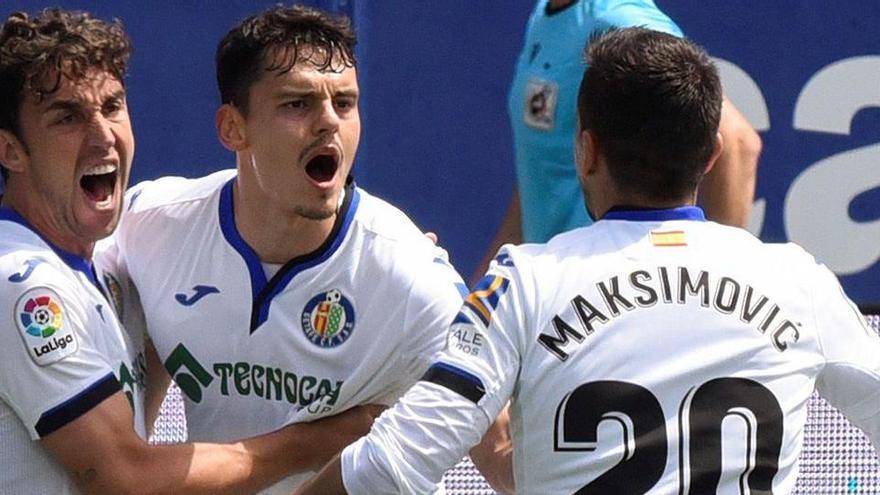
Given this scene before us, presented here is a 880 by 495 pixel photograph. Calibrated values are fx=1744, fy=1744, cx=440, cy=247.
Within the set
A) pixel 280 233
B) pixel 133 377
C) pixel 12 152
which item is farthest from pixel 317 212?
pixel 12 152

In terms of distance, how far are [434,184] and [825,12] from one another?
4.45 feet

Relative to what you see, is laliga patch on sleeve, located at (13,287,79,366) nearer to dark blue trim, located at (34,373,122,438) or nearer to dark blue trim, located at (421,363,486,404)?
dark blue trim, located at (34,373,122,438)

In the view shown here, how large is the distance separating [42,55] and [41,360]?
501 millimetres

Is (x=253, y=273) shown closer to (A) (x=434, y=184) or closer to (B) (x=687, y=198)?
(B) (x=687, y=198)

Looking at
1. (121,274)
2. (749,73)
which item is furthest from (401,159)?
(121,274)

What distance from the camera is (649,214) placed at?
2480 millimetres

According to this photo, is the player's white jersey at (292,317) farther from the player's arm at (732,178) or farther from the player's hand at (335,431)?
the player's arm at (732,178)

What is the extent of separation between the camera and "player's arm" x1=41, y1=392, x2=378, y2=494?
2703 mm

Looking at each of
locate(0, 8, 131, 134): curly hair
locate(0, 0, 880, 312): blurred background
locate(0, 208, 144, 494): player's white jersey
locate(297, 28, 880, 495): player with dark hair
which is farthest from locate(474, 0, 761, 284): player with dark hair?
locate(0, 0, 880, 312): blurred background

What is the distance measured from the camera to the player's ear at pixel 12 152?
286 cm

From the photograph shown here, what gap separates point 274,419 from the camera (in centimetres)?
295

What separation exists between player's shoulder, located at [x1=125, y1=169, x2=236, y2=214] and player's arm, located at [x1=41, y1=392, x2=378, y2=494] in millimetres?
484

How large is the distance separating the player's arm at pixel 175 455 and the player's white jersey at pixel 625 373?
43cm

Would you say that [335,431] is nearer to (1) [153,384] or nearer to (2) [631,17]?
(1) [153,384]
